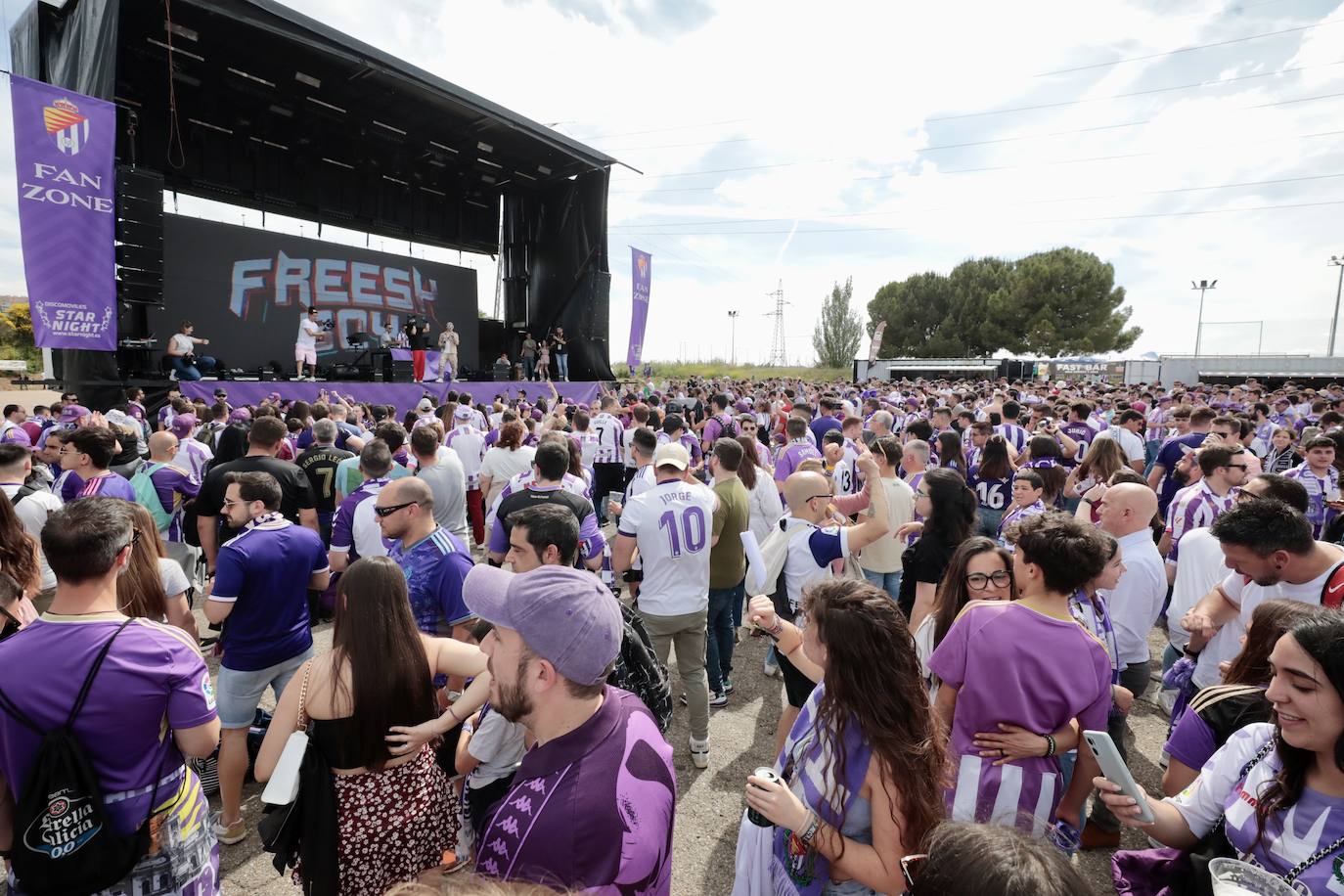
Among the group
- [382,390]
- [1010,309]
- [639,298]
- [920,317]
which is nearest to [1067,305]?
[1010,309]

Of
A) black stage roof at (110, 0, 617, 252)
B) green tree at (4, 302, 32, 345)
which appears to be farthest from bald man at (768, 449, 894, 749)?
green tree at (4, 302, 32, 345)

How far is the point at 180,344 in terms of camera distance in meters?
11.5

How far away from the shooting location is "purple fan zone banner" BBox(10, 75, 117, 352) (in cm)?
811

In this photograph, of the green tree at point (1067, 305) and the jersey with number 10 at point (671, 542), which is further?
the green tree at point (1067, 305)

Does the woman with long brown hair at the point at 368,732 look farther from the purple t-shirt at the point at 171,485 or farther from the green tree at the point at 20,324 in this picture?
the green tree at the point at 20,324

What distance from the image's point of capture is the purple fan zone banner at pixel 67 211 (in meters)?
8.11

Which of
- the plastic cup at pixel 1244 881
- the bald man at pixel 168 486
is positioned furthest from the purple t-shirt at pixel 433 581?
the bald man at pixel 168 486

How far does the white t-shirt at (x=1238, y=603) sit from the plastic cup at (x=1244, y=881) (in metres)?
1.74

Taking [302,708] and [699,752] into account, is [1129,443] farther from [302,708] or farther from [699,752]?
[302,708]

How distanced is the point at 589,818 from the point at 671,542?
2530mm

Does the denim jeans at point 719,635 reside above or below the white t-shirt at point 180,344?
below

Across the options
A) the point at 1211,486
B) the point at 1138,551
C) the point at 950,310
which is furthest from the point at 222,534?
the point at 950,310

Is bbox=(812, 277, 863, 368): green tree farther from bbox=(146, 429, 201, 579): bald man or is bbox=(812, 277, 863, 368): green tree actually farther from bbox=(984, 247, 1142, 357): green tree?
bbox=(146, 429, 201, 579): bald man

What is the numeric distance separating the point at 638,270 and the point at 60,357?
12.6m
